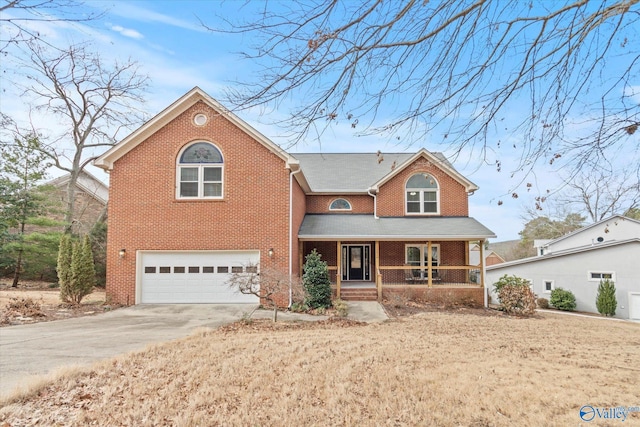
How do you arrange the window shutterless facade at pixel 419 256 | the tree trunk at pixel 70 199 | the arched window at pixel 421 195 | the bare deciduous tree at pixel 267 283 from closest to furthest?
the bare deciduous tree at pixel 267 283, the window shutterless facade at pixel 419 256, the arched window at pixel 421 195, the tree trunk at pixel 70 199

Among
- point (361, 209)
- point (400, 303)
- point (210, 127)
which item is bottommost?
point (400, 303)

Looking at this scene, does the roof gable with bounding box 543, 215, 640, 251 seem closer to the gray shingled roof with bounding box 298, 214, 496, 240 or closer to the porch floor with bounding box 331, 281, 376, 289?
the gray shingled roof with bounding box 298, 214, 496, 240

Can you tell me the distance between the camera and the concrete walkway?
6.13m

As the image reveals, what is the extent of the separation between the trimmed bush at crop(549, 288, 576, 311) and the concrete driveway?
17467mm

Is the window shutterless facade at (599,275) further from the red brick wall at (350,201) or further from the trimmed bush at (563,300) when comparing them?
the red brick wall at (350,201)

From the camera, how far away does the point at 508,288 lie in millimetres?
14562

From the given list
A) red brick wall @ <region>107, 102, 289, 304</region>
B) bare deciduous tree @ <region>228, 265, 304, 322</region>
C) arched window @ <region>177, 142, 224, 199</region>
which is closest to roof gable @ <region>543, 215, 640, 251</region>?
red brick wall @ <region>107, 102, 289, 304</region>

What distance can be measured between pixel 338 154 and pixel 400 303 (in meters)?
10.9

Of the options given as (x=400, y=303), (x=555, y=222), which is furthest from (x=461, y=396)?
(x=555, y=222)

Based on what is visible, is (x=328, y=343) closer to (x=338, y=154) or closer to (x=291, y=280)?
(x=291, y=280)

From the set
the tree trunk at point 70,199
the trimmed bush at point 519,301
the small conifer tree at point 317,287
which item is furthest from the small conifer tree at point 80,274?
the trimmed bush at point 519,301

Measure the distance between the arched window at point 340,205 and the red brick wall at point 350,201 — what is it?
0.46 ft

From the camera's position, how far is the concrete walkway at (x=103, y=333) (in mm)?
6127

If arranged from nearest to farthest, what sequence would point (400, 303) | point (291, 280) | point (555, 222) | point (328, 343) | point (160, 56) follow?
point (160, 56) → point (328, 343) → point (291, 280) → point (400, 303) → point (555, 222)
